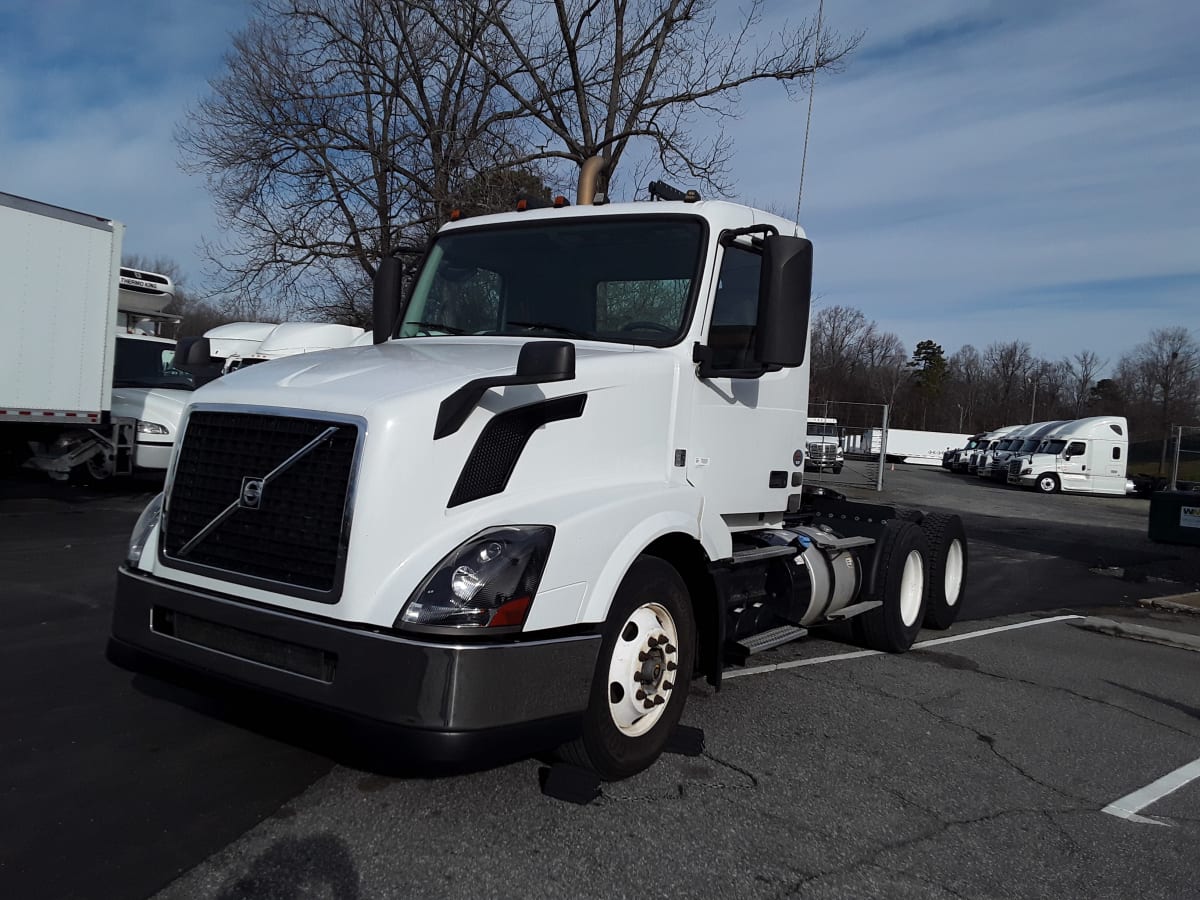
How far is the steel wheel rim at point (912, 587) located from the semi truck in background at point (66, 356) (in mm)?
9965

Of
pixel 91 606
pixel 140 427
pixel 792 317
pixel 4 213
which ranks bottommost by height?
pixel 91 606

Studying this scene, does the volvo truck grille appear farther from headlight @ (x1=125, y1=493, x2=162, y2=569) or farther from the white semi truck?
headlight @ (x1=125, y1=493, x2=162, y2=569)

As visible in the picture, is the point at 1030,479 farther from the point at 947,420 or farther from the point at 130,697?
the point at 947,420

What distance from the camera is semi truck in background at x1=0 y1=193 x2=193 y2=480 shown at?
10.9 meters

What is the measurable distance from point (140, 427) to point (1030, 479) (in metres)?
34.8

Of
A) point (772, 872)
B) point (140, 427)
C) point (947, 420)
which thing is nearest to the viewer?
point (772, 872)

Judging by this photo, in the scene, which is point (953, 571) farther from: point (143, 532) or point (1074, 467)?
point (1074, 467)

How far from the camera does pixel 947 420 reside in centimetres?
9356

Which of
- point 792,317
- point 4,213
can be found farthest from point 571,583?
point 4,213

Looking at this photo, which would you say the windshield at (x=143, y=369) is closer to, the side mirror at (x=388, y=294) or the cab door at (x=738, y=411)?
the side mirror at (x=388, y=294)

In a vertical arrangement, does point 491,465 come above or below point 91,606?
above

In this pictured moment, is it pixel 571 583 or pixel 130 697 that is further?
pixel 130 697

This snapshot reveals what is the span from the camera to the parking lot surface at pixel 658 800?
3.22 meters

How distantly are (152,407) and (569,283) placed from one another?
33.5ft
